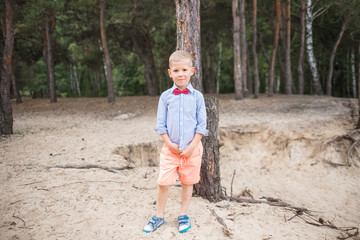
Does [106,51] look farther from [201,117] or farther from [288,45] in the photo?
[201,117]

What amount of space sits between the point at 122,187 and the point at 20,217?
143 cm

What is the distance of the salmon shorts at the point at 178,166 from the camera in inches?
111

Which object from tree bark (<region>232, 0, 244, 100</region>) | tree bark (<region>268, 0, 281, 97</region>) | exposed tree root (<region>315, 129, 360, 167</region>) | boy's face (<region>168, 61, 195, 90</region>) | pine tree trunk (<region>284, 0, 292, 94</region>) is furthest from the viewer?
→ pine tree trunk (<region>284, 0, 292, 94</region>)

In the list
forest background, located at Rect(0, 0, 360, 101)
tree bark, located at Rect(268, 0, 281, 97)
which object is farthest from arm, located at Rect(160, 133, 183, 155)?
tree bark, located at Rect(268, 0, 281, 97)

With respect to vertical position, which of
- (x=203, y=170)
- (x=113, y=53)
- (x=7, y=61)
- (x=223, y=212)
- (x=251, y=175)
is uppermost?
(x=113, y=53)

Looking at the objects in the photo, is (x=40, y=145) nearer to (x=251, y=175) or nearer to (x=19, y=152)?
(x=19, y=152)

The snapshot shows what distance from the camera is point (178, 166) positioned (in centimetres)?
289

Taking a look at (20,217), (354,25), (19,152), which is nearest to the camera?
(20,217)

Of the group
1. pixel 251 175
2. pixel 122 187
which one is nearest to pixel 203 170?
pixel 122 187

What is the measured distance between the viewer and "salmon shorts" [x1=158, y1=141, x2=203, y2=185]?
2814 mm

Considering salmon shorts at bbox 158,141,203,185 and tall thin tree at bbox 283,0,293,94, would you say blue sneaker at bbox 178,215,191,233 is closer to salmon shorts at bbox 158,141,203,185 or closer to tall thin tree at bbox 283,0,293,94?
salmon shorts at bbox 158,141,203,185

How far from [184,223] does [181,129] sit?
42.7 inches

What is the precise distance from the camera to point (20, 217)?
3045mm

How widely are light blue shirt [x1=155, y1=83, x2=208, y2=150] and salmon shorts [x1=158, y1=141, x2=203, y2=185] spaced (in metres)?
0.15
